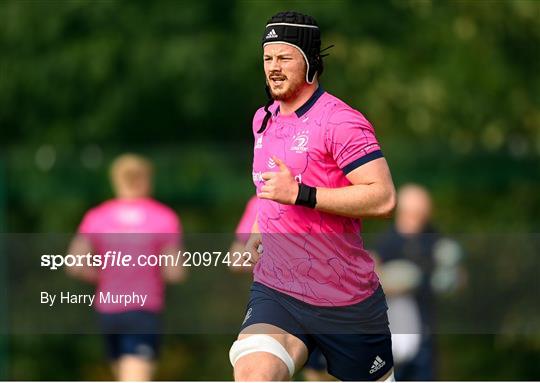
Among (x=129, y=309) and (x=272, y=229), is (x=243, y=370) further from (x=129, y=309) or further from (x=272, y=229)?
(x=129, y=309)

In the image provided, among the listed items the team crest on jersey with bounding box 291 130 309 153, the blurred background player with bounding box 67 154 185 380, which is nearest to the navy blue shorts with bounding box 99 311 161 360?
the blurred background player with bounding box 67 154 185 380

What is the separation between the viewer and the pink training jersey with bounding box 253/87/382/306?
6.20m

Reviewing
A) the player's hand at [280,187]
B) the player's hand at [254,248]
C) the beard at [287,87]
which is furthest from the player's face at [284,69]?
the player's hand at [254,248]

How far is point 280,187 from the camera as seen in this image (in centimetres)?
602

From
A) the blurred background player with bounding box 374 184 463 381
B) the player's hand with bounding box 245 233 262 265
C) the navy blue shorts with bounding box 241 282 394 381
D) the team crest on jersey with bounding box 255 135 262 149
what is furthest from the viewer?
the blurred background player with bounding box 374 184 463 381

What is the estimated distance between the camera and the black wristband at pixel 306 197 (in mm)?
6032

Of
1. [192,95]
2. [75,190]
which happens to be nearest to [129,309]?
[75,190]

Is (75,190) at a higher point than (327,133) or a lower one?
lower

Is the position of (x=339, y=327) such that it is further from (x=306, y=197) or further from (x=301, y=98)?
(x=301, y=98)

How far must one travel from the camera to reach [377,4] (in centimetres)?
1798

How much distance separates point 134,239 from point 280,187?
4.42m

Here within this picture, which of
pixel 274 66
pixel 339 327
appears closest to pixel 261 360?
pixel 339 327

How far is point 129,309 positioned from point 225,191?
396 centimetres

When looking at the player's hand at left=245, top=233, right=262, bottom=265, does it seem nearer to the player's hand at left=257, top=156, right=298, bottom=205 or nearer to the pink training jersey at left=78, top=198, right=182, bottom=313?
the player's hand at left=257, top=156, right=298, bottom=205
